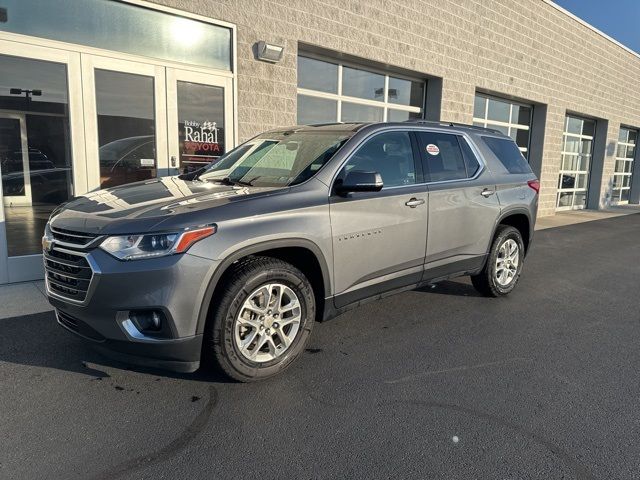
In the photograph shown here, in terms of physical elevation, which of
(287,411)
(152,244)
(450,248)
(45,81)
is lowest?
(287,411)

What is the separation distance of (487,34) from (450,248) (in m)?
9.11

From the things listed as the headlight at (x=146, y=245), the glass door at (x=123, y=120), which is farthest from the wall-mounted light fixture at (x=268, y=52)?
the headlight at (x=146, y=245)

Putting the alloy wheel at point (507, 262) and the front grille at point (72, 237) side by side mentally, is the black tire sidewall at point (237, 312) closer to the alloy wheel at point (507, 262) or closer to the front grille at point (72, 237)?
the front grille at point (72, 237)

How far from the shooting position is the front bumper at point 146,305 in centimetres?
287

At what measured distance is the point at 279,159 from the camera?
13.7 feet

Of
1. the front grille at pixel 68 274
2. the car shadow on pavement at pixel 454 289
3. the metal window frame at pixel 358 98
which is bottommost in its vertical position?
the car shadow on pavement at pixel 454 289

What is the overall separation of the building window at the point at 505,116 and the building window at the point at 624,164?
7426mm

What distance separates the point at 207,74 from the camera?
708 centimetres

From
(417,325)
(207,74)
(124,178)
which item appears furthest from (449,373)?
(207,74)

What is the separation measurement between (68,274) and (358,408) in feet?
6.80

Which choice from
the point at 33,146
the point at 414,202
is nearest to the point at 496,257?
the point at 414,202

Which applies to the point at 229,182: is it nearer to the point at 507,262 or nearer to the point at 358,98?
the point at 507,262

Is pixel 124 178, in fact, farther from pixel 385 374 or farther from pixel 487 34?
pixel 487 34

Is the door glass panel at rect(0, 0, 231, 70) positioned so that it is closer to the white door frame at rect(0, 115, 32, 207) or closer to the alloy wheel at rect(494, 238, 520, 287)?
the white door frame at rect(0, 115, 32, 207)
